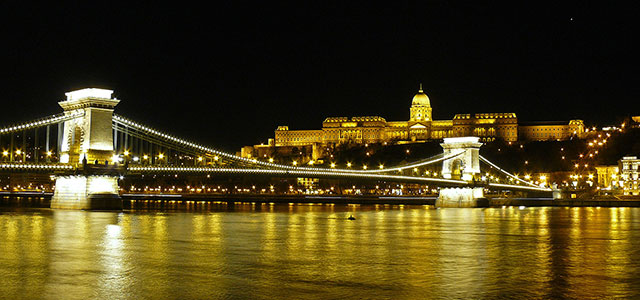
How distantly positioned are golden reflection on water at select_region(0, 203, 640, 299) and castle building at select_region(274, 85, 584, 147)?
428 ft

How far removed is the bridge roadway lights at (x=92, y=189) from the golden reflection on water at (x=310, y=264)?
11.7 meters

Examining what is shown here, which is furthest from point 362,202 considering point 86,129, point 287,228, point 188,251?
point 188,251

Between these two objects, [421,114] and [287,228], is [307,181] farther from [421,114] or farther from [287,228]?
[287,228]

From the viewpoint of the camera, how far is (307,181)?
126 meters

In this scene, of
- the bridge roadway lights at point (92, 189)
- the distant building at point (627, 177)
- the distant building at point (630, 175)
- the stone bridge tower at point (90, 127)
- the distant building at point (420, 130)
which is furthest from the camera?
the distant building at point (420, 130)

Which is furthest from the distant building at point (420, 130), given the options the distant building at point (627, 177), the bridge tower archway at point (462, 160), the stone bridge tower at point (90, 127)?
the stone bridge tower at point (90, 127)

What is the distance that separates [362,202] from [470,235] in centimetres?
5894

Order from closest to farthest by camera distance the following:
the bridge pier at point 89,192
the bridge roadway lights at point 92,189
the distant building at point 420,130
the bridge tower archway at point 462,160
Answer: the bridge roadway lights at point 92,189, the bridge pier at point 89,192, the bridge tower archway at point 462,160, the distant building at point 420,130

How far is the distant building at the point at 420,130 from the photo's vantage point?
156250 millimetres

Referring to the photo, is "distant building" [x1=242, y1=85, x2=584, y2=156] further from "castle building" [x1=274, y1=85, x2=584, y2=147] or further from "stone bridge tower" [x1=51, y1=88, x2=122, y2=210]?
"stone bridge tower" [x1=51, y1=88, x2=122, y2=210]

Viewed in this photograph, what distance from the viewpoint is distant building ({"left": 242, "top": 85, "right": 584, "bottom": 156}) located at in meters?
156

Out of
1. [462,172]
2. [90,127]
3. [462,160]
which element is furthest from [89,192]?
[462,160]

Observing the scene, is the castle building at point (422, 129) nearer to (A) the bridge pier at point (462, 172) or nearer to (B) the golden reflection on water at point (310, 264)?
(A) the bridge pier at point (462, 172)

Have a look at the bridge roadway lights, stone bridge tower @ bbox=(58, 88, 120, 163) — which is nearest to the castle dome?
stone bridge tower @ bbox=(58, 88, 120, 163)
